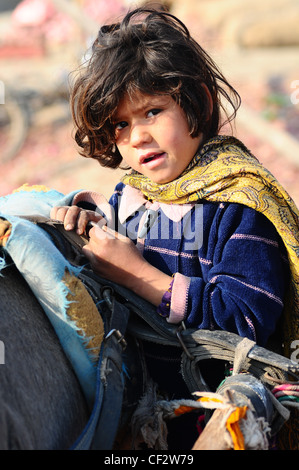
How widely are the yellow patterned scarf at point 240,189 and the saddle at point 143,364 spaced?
0.29 m

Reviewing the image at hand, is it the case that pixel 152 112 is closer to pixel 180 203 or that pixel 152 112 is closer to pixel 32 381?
pixel 180 203

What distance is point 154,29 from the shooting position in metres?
1.84

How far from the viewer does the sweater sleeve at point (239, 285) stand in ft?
5.13

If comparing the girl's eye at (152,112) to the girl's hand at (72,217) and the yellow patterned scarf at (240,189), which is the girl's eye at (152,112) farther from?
the girl's hand at (72,217)

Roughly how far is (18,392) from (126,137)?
92 centimetres

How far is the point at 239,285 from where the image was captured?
1.57 metres

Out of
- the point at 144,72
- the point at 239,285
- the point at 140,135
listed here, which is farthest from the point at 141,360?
the point at 144,72

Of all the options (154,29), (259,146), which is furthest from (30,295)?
(259,146)

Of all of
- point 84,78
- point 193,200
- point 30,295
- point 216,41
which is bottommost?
point 30,295

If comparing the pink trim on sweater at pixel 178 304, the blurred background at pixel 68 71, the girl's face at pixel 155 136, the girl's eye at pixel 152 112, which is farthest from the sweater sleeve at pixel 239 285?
the blurred background at pixel 68 71

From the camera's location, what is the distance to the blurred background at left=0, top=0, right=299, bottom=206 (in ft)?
24.0

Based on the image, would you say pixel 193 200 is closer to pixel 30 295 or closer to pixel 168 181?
pixel 168 181

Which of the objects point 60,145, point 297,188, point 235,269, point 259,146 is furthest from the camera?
point 60,145

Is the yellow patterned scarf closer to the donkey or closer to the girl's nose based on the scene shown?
the girl's nose
